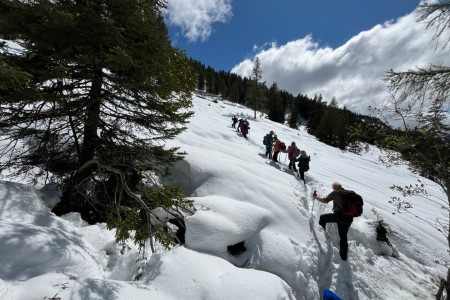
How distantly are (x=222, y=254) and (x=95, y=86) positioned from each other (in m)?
5.66

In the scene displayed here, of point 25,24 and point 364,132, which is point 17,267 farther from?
point 364,132

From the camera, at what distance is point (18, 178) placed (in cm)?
784

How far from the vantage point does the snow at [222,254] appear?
13.9 feet

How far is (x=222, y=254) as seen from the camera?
6520 millimetres

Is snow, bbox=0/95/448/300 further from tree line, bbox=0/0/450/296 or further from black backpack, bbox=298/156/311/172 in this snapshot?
black backpack, bbox=298/156/311/172

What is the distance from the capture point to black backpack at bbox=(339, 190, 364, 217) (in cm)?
714

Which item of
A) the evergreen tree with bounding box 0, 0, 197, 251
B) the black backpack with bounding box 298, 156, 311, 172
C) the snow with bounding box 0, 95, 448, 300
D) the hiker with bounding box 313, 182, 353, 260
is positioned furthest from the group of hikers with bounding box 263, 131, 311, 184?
the evergreen tree with bounding box 0, 0, 197, 251

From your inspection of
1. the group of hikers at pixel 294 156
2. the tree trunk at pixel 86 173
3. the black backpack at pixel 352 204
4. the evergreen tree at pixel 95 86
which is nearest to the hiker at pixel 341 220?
the black backpack at pixel 352 204

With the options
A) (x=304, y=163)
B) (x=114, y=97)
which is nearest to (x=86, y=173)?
(x=114, y=97)

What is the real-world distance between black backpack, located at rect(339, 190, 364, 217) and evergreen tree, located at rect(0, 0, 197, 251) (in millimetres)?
4281

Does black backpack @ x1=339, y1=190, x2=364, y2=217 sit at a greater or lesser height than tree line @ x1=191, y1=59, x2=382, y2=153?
lesser

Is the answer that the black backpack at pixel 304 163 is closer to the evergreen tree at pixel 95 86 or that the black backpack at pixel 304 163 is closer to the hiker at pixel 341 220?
the hiker at pixel 341 220

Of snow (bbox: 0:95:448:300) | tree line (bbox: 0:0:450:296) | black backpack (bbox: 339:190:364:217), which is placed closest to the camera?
snow (bbox: 0:95:448:300)

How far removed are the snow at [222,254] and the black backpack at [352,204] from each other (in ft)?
4.18
